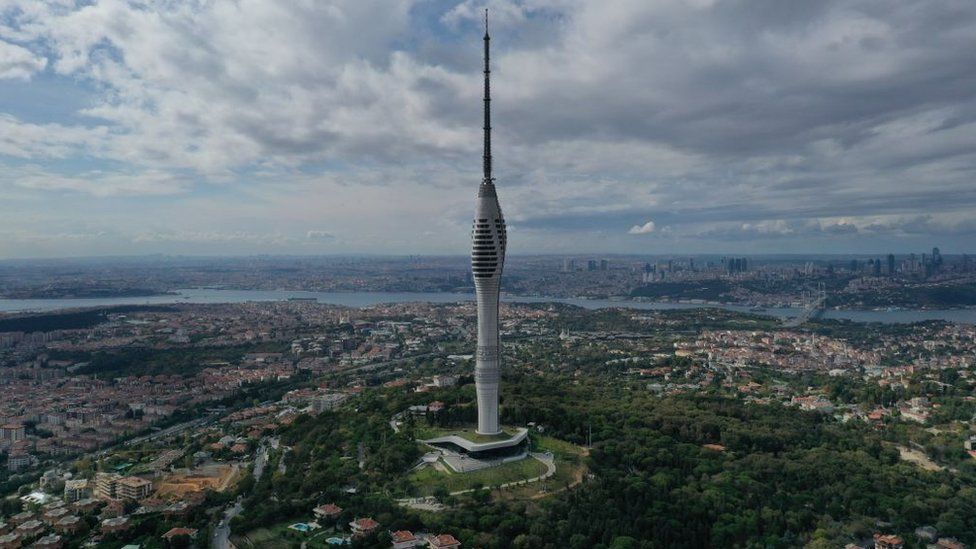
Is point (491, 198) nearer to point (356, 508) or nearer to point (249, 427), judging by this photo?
point (356, 508)

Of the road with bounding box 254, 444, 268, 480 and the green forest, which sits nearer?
the green forest

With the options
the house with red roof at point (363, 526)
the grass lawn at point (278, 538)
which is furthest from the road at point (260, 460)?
the house with red roof at point (363, 526)

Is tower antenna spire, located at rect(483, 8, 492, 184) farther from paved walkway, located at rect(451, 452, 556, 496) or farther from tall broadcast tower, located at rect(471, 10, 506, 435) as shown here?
paved walkway, located at rect(451, 452, 556, 496)

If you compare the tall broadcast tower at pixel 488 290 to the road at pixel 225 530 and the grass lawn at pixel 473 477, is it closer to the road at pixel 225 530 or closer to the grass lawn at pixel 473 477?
the grass lawn at pixel 473 477

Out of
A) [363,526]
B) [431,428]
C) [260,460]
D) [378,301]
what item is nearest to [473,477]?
[363,526]

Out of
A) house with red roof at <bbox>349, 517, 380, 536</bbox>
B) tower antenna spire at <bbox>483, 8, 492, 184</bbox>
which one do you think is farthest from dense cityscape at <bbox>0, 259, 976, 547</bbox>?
tower antenna spire at <bbox>483, 8, 492, 184</bbox>
